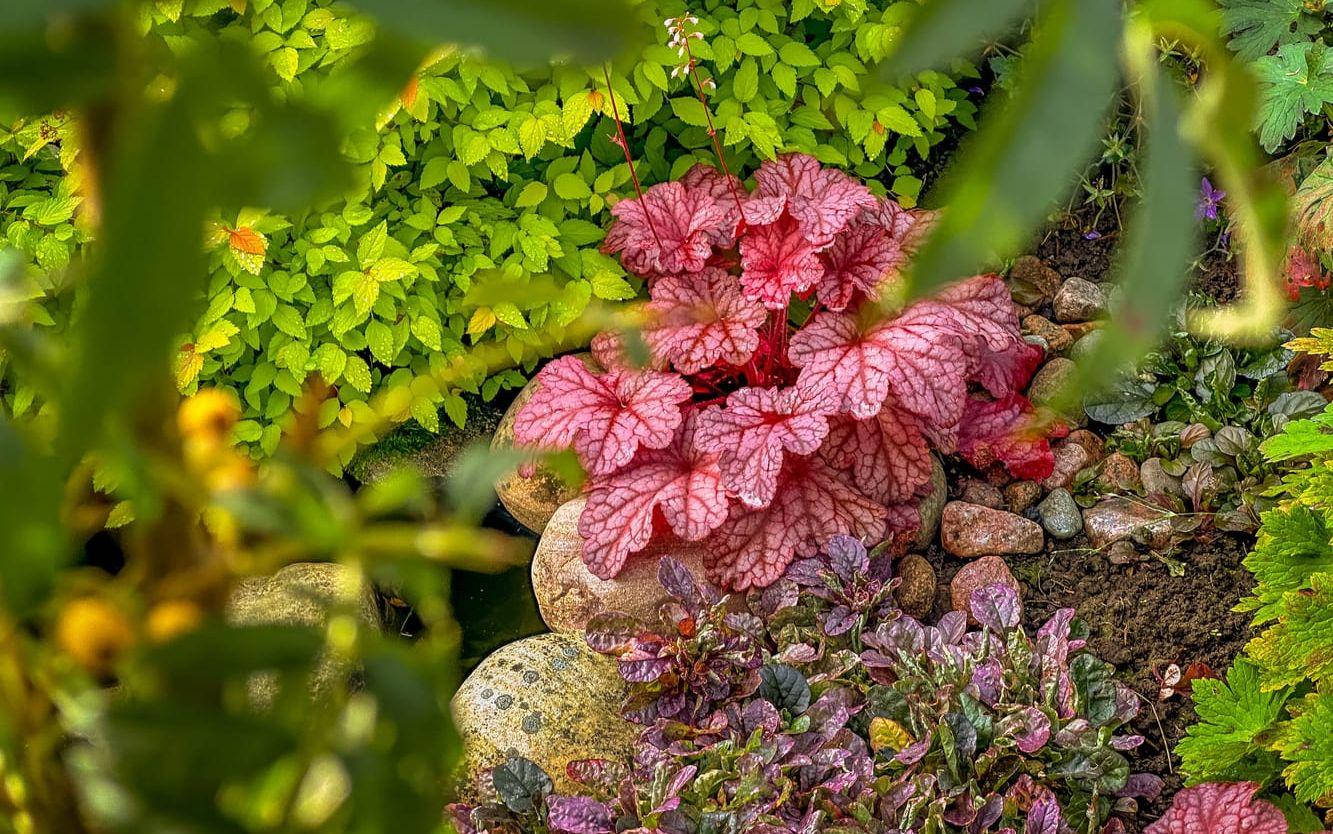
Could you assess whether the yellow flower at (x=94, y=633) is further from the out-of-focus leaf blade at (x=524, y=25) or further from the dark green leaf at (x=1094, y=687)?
the dark green leaf at (x=1094, y=687)

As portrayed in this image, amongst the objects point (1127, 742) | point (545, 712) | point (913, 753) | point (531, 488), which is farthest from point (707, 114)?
point (1127, 742)

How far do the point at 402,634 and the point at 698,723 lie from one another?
1023 mm

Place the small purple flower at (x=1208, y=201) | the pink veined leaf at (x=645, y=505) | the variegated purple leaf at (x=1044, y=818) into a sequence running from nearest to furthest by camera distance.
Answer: the variegated purple leaf at (x=1044, y=818), the pink veined leaf at (x=645, y=505), the small purple flower at (x=1208, y=201)

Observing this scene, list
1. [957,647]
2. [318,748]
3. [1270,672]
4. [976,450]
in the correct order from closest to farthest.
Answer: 1. [318,748]
2. [1270,672]
3. [957,647]
4. [976,450]

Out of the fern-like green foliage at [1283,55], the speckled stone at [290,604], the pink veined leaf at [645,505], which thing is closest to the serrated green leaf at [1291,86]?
the fern-like green foliage at [1283,55]

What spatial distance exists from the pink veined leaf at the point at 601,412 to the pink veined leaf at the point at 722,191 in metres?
0.38

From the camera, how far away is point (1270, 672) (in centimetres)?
199

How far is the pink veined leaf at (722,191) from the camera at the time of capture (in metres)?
2.90

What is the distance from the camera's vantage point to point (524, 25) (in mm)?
206

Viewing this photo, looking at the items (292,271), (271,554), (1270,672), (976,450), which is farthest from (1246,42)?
(271,554)

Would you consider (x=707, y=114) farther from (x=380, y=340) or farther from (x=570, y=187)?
(x=380, y=340)

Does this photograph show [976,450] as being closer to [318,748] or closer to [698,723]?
[698,723]

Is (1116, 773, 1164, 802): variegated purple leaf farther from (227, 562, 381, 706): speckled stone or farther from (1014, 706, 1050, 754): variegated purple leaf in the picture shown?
(227, 562, 381, 706): speckled stone

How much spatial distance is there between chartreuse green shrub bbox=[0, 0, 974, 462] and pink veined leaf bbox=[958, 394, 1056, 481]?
74 cm
